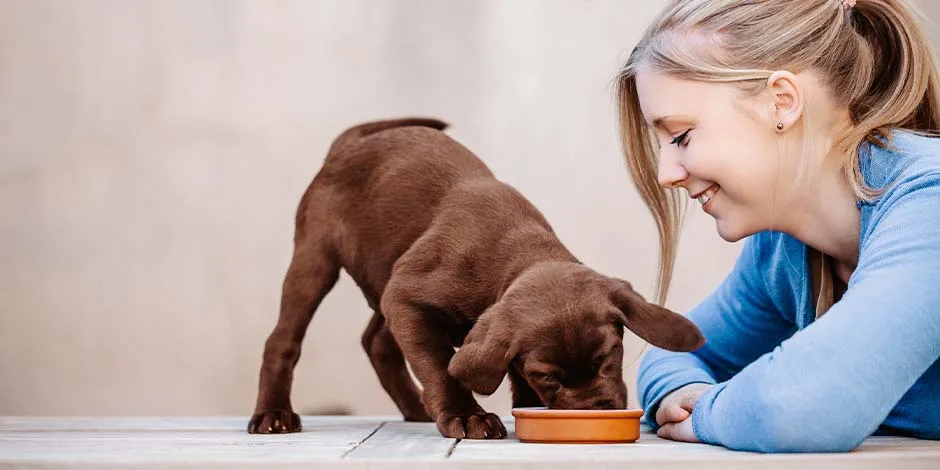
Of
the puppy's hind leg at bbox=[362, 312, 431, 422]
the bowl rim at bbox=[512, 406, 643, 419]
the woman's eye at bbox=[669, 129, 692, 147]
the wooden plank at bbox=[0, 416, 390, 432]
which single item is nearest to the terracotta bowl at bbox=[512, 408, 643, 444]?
the bowl rim at bbox=[512, 406, 643, 419]

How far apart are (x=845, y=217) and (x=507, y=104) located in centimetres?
234

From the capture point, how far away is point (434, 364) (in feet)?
6.30

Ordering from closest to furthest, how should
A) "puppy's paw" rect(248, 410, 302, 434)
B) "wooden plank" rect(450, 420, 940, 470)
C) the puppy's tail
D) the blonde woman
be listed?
"wooden plank" rect(450, 420, 940, 470), the blonde woman, "puppy's paw" rect(248, 410, 302, 434), the puppy's tail

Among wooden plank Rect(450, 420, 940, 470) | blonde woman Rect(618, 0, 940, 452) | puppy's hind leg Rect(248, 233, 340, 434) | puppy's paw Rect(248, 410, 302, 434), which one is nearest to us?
wooden plank Rect(450, 420, 940, 470)

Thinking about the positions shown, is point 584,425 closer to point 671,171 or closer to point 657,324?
point 657,324

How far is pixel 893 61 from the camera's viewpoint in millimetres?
1809

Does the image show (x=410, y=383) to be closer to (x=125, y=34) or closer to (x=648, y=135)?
(x=648, y=135)

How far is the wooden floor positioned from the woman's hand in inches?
1.3

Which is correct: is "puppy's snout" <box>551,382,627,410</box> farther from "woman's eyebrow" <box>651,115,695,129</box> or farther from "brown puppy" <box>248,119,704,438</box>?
"woman's eyebrow" <box>651,115,695,129</box>

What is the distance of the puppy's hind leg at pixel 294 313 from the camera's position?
2133 mm

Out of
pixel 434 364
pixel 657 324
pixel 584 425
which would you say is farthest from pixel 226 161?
pixel 584 425

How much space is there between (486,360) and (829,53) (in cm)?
74

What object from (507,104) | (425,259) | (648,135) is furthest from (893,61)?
(507,104)

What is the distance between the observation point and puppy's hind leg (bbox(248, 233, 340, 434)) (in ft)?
7.00
